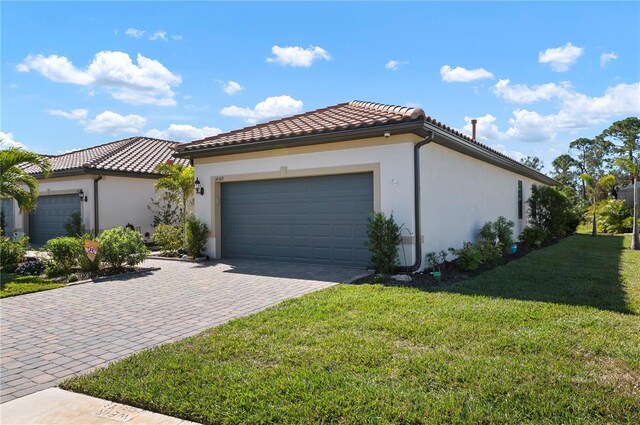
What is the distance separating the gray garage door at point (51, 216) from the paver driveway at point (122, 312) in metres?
9.29

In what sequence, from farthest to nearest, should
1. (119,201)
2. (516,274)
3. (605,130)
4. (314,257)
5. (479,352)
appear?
1. (605,130)
2. (119,201)
3. (314,257)
4. (516,274)
5. (479,352)

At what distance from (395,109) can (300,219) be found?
3.75 metres

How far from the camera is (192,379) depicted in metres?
3.65

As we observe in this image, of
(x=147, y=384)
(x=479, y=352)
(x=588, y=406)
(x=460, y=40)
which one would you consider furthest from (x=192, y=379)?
(x=460, y=40)

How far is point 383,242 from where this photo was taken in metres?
8.85

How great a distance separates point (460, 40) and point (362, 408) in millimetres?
10622

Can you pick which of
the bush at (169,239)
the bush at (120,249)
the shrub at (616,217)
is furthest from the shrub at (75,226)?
the shrub at (616,217)

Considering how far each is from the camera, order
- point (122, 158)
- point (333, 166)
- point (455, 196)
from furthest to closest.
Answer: point (122, 158) < point (455, 196) < point (333, 166)

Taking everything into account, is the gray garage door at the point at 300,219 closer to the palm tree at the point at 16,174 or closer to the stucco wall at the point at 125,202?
the palm tree at the point at 16,174

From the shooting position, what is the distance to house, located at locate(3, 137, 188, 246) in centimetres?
1582

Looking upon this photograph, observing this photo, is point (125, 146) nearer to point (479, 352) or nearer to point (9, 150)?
point (9, 150)

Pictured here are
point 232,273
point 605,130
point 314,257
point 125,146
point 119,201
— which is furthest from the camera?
point 605,130

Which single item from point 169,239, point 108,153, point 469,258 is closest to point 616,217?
point 469,258

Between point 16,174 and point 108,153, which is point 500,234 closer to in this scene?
point 16,174
